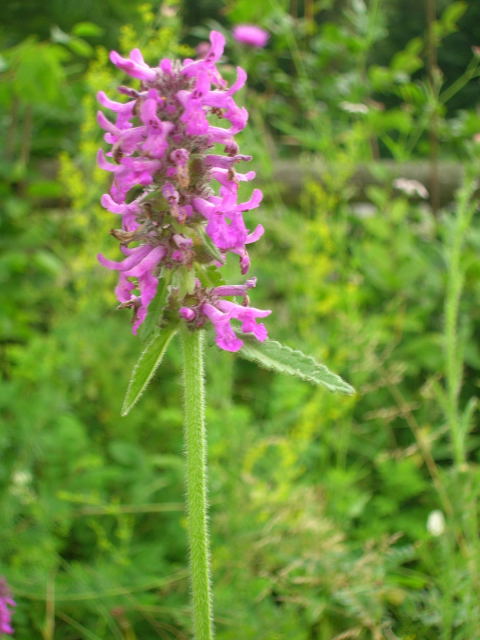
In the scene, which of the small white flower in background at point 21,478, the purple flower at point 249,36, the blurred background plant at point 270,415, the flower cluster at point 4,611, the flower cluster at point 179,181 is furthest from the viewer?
the purple flower at point 249,36

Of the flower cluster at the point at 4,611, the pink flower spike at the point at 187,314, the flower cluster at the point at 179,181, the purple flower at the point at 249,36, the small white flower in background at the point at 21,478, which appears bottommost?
the small white flower in background at the point at 21,478

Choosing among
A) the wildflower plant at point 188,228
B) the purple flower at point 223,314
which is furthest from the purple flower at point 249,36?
the purple flower at point 223,314

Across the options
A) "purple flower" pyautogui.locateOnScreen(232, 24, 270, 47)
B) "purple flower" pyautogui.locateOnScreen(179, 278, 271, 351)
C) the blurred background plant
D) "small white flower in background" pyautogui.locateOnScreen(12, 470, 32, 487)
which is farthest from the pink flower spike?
"purple flower" pyautogui.locateOnScreen(232, 24, 270, 47)

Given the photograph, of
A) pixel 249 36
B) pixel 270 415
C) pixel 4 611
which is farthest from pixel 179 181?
pixel 249 36

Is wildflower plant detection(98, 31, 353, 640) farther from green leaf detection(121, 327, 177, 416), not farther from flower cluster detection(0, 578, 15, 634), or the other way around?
flower cluster detection(0, 578, 15, 634)

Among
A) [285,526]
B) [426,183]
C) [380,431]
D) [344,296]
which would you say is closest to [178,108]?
[285,526]

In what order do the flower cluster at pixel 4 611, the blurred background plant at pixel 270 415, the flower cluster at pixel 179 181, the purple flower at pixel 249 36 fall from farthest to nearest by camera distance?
1. the purple flower at pixel 249 36
2. the blurred background plant at pixel 270 415
3. the flower cluster at pixel 4 611
4. the flower cluster at pixel 179 181

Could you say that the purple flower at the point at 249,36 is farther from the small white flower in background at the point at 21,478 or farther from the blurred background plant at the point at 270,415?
the small white flower in background at the point at 21,478
